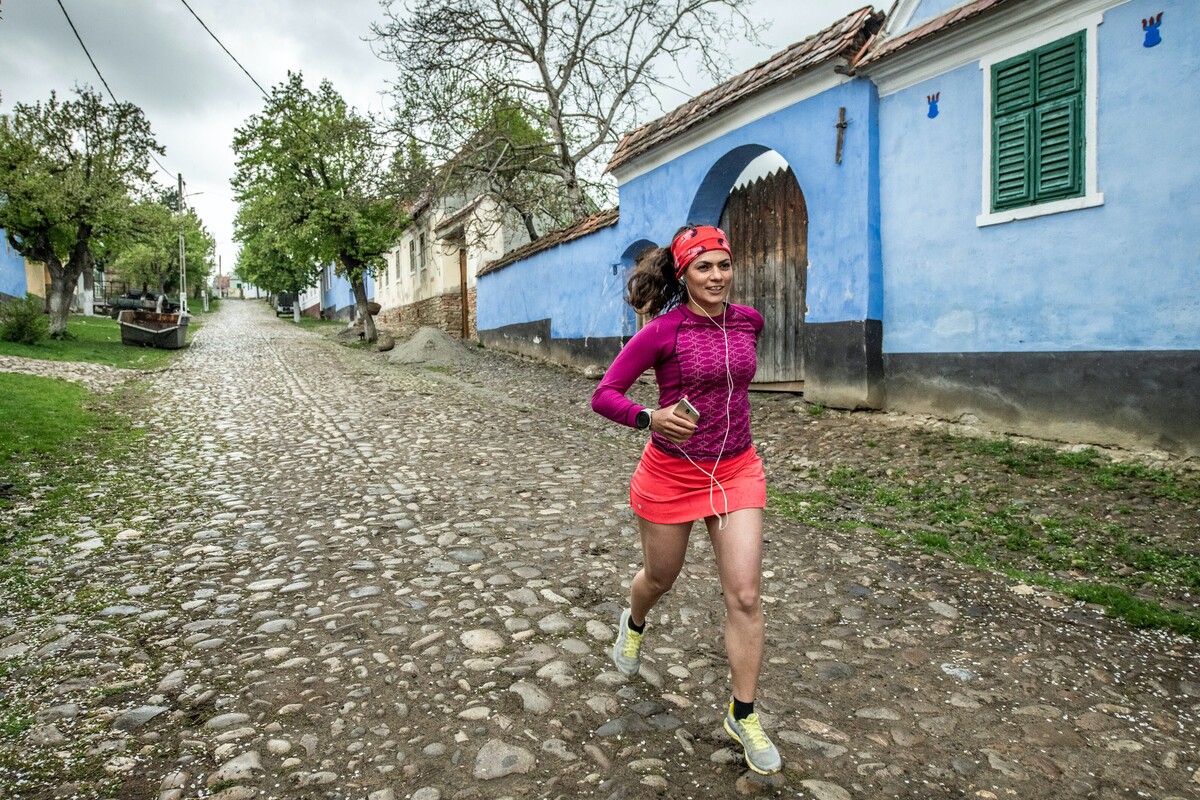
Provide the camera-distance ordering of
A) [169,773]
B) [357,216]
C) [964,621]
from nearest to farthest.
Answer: [169,773]
[964,621]
[357,216]

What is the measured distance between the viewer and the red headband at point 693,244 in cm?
256

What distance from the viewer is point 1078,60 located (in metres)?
5.93

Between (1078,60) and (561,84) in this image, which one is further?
(561,84)

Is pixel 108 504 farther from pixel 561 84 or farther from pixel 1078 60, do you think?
pixel 561 84

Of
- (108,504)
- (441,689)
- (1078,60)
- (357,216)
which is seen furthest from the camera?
(357,216)

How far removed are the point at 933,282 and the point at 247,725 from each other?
275 inches

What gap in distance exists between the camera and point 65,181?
16406 mm

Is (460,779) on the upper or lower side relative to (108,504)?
lower

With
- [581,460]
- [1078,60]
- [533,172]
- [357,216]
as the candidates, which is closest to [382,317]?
[357,216]

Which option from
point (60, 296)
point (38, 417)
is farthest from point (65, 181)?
point (38, 417)

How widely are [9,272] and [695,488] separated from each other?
31.5 metres

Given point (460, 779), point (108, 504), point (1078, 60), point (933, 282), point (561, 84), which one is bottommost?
point (460, 779)

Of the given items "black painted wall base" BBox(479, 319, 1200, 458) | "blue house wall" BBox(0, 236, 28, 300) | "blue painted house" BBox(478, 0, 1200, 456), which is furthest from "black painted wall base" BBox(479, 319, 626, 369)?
"blue house wall" BBox(0, 236, 28, 300)

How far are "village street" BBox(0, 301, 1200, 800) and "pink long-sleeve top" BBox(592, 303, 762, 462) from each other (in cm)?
103
